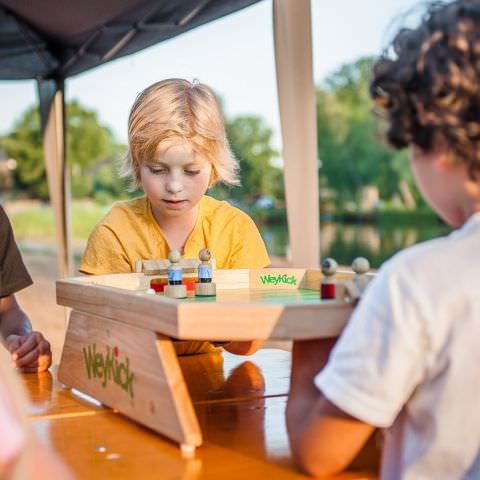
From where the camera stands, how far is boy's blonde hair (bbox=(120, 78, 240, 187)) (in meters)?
1.71

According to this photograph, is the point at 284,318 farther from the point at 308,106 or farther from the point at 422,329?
the point at 308,106

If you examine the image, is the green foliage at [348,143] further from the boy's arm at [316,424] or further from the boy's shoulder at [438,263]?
the boy's shoulder at [438,263]

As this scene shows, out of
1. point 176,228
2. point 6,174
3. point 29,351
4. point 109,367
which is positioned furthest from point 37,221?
point 109,367

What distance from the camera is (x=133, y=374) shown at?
44.1 inches

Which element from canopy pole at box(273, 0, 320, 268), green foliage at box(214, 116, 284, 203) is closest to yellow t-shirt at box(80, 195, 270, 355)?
canopy pole at box(273, 0, 320, 268)

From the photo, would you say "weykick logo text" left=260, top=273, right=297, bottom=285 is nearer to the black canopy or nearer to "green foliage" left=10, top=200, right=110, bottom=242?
the black canopy

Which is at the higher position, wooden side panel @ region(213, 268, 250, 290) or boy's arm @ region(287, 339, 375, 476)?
wooden side panel @ region(213, 268, 250, 290)

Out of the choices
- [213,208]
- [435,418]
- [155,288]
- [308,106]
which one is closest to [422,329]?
[435,418]

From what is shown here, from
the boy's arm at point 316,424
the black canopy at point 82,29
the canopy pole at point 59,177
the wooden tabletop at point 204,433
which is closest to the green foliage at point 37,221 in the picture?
the canopy pole at point 59,177

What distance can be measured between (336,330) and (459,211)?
20cm

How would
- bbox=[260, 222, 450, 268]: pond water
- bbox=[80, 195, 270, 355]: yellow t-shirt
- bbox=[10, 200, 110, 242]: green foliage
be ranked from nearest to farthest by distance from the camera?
bbox=[80, 195, 270, 355]: yellow t-shirt → bbox=[260, 222, 450, 268]: pond water → bbox=[10, 200, 110, 242]: green foliage

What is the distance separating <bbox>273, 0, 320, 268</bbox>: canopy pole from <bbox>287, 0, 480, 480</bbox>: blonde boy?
7.94 ft

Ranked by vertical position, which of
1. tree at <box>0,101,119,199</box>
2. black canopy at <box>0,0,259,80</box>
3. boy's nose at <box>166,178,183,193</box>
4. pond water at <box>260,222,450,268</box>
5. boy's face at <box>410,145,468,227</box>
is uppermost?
tree at <box>0,101,119,199</box>

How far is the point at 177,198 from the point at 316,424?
3.01 feet
